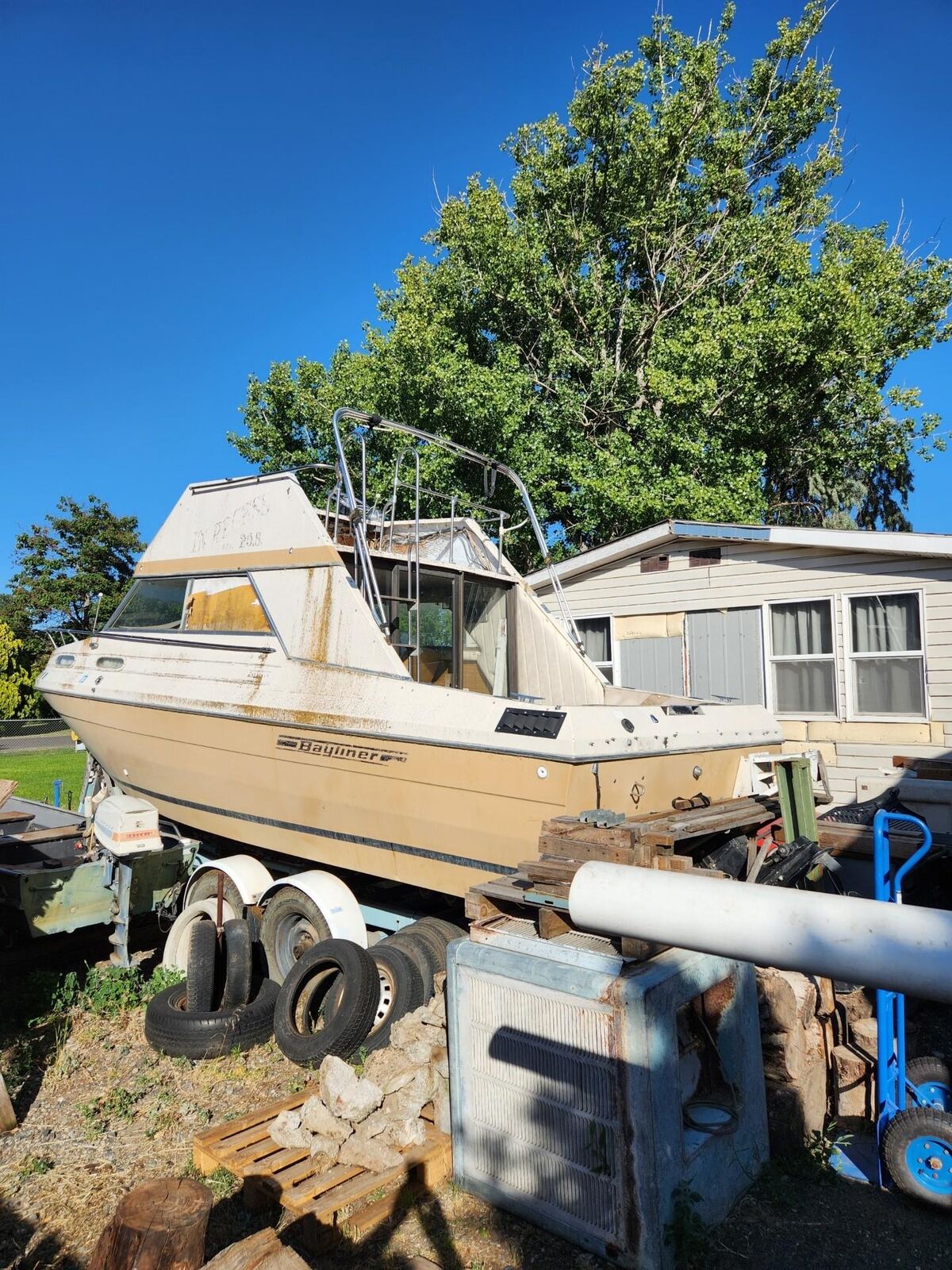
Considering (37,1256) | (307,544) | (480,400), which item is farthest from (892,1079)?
(480,400)

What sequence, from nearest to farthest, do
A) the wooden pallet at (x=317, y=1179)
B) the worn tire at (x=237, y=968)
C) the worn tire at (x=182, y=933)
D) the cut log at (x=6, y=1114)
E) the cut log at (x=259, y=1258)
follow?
the cut log at (x=259, y=1258)
the wooden pallet at (x=317, y=1179)
the cut log at (x=6, y=1114)
the worn tire at (x=237, y=968)
the worn tire at (x=182, y=933)

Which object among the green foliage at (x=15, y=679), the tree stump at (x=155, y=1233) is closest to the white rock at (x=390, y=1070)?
the tree stump at (x=155, y=1233)

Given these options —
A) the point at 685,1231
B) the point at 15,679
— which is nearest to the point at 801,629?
the point at 685,1231

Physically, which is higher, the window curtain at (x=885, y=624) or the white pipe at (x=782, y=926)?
the window curtain at (x=885, y=624)

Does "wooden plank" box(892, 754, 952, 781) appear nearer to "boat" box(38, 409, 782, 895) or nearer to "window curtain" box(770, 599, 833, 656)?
"boat" box(38, 409, 782, 895)

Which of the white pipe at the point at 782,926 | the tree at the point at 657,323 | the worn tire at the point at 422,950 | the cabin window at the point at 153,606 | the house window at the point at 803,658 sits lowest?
the worn tire at the point at 422,950

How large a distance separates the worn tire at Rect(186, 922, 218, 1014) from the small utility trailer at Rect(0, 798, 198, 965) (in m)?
1.24

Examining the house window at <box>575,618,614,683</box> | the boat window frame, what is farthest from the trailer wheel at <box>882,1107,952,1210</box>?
the house window at <box>575,618,614,683</box>

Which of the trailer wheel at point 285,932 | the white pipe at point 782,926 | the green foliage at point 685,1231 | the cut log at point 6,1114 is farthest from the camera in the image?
the trailer wheel at point 285,932

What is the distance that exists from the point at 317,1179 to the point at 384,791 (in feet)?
7.38

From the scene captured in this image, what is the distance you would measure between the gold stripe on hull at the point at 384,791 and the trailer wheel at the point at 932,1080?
6.09 feet

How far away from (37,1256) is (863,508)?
30.2 metres

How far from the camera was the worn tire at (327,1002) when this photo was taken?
480 centimetres

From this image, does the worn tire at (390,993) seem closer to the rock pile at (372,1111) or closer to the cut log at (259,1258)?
the rock pile at (372,1111)
